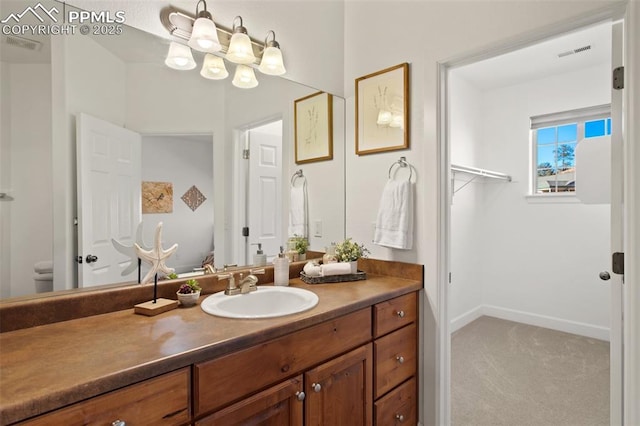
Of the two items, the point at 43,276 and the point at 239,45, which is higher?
the point at 239,45

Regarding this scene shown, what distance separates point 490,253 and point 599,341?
1.26 metres

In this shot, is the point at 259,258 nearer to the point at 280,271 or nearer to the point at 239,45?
the point at 280,271

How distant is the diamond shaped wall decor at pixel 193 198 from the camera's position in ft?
5.29

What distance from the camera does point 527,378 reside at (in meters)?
2.59

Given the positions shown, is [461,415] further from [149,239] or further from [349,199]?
[149,239]

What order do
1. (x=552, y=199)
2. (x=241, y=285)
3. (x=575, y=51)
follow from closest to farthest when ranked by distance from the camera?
(x=241, y=285) < (x=575, y=51) < (x=552, y=199)

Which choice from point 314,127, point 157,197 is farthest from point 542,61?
point 157,197

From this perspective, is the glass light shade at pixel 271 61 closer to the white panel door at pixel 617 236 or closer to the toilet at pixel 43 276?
the toilet at pixel 43 276

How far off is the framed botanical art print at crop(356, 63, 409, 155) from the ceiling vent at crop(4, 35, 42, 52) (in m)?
1.61

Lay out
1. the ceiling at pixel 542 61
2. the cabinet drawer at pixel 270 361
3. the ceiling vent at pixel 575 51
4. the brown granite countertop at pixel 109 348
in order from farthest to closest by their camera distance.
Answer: the ceiling vent at pixel 575 51 → the ceiling at pixel 542 61 → the cabinet drawer at pixel 270 361 → the brown granite countertop at pixel 109 348

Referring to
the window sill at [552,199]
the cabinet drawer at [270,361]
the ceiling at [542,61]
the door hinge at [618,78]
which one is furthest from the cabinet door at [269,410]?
the window sill at [552,199]

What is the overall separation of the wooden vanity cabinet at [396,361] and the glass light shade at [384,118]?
1.01 metres

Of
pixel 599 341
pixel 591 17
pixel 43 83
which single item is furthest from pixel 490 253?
pixel 43 83

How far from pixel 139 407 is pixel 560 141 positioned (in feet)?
14.2
